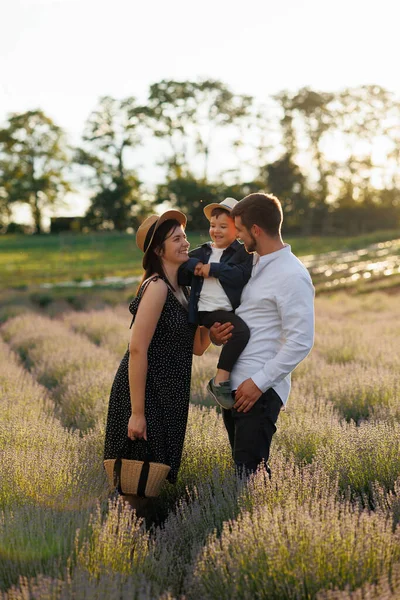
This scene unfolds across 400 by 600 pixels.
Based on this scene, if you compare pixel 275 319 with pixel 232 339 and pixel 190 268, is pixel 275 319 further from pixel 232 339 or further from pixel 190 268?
pixel 190 268

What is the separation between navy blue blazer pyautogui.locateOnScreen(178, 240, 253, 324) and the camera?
3.43 meters

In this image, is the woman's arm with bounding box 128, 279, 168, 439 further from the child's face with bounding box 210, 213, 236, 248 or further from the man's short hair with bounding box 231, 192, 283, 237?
the man's short hair with bounding box 231, 192, 283, 237

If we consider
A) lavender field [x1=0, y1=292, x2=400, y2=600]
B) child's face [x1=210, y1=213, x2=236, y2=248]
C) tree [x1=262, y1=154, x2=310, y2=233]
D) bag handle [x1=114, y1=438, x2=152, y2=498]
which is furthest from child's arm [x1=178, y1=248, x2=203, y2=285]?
tree [x1=262, y1=154, x2=310, y2=233]

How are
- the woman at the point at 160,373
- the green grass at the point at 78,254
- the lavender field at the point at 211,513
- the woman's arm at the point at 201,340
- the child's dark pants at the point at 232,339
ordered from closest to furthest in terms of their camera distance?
the lavender field at the point at 211,513 → the child's dark pants at the point at 232,339 → the woman at the point at 160,373 → the woman's arm at the point at 201,340 → the green grass at the point at 78,254

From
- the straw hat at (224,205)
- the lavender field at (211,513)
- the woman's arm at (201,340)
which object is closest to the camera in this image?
the lavender field at (211,513)

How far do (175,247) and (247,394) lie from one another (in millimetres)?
781

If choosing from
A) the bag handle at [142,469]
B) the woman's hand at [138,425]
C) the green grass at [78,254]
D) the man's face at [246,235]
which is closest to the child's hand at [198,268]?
the man's face at [246,235]

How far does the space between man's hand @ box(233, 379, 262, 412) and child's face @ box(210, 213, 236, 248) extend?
0.66 m

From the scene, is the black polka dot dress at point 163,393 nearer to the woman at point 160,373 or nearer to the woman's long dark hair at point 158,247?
the woman at point 160,373

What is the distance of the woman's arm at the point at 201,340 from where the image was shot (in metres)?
3.88

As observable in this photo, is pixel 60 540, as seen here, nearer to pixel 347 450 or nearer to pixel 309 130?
pixel 347 450

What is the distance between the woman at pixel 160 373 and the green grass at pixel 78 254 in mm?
19455

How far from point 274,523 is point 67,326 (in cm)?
1072

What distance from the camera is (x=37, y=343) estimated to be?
10.5m
